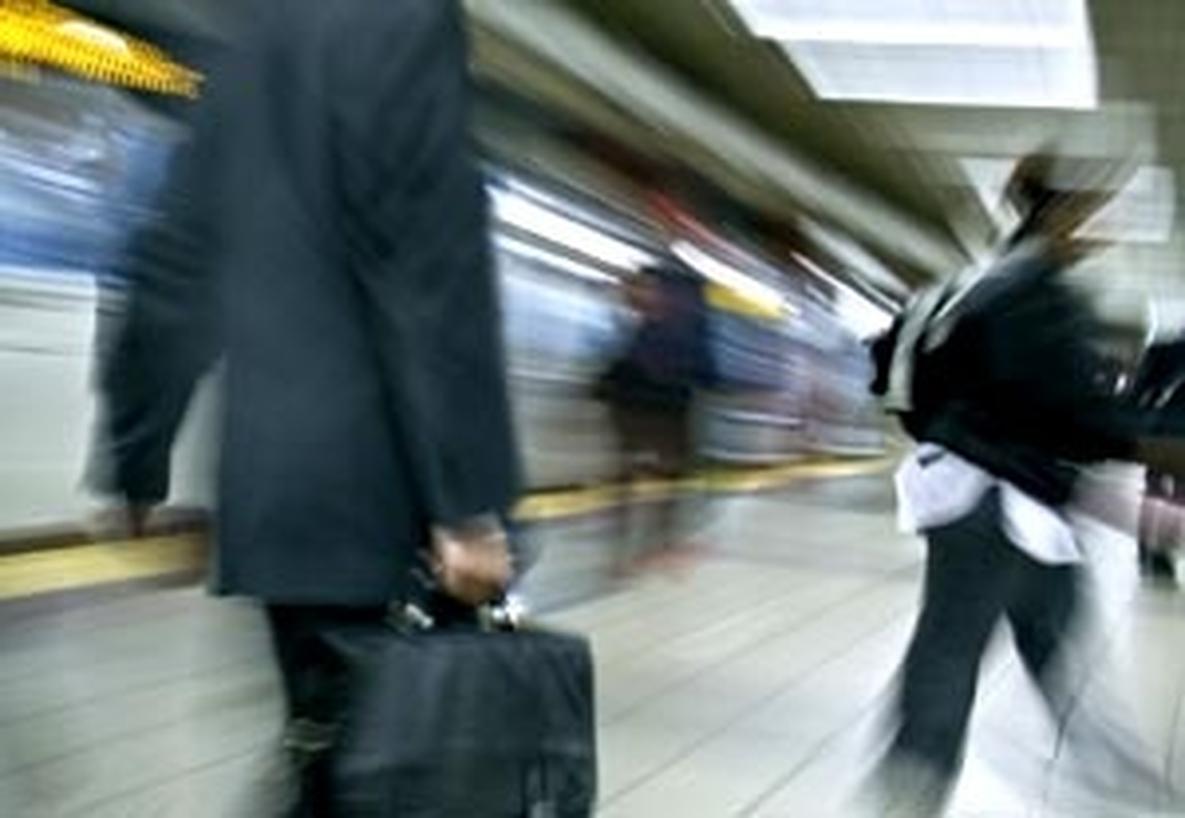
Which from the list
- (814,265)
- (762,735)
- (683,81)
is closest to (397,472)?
(762,735)

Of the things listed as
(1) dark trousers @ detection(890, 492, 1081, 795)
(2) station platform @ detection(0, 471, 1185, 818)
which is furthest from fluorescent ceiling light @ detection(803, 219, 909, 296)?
(1) dark trousers @ detection(890, 492, 1081, 795)

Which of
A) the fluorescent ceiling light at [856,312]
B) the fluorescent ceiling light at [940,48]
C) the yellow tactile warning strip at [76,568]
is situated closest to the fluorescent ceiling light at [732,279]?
the fluorescent ceiling light at [940,48]

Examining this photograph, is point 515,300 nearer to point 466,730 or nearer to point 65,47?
point 65,47

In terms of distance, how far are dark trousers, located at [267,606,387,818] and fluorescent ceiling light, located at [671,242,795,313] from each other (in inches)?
287

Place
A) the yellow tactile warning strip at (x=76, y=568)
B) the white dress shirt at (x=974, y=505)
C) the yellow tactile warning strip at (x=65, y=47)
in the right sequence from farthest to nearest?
the yellow tactile warning strip at (x=76, y=568), the white dress shirt at (x=974, y=505), the yellow tactile warning strip at (x=65, y=47)

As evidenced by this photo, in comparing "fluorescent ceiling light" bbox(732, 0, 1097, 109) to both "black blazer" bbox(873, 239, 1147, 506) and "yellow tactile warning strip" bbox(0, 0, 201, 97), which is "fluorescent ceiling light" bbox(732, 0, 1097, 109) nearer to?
"yellow tactile warning strip" bbox(0, 0, 201, 97)

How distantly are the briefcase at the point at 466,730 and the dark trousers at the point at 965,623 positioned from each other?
4.60 feet

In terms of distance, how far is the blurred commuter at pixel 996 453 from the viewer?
2.72 metres

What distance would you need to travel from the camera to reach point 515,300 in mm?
9289

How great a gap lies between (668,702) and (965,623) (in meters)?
1.53

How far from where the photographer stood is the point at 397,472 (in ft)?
5.23

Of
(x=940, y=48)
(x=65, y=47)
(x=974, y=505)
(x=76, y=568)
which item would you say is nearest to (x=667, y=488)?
(x=76, y=568)

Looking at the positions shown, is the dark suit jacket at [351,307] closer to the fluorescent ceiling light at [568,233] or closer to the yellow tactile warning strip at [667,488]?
the yellow tactile warning strip at [667,488]

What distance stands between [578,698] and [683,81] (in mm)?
10963
